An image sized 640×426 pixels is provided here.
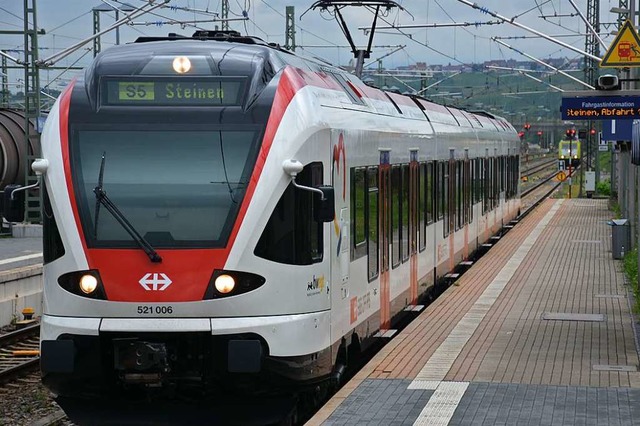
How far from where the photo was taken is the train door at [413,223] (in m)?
17.0

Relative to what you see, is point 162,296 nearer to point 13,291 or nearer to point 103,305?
point 103,305

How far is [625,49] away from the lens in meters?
17.1

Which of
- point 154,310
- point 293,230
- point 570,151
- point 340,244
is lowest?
point 154,310

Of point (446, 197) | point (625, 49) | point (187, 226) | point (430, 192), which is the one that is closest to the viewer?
point (187, 226)

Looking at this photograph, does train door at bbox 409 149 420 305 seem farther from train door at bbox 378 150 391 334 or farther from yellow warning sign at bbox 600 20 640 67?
yellow warning sign at bbox 600 20 640 67

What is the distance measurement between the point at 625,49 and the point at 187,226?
29.0 feet

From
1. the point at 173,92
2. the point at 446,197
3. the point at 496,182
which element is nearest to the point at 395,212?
the point at 173,92

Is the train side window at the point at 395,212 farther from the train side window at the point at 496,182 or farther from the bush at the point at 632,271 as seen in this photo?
the train side window at the point at 496,182

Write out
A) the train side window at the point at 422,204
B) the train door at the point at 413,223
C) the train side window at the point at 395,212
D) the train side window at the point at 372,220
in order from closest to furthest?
1. the train side window at the point at 372,220
2. the train side window at the point at 395,212
3. the train door at the point at 413,223
4. the train side window at the point at 422,204

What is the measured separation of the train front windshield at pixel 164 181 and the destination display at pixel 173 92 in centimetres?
30

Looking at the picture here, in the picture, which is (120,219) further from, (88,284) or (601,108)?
(601,108)

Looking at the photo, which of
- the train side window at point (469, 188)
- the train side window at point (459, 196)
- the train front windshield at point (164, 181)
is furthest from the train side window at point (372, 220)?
the train side window at point (469, 188)

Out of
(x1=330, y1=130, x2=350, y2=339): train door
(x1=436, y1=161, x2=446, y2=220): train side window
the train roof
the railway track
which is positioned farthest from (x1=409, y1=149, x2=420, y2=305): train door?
the railway track

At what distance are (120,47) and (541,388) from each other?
4964 millimetres
